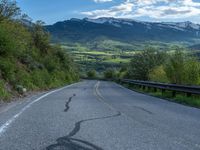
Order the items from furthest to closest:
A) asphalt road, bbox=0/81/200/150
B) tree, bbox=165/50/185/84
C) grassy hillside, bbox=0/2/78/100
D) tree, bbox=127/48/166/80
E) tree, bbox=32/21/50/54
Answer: tree, bbox=127/48/166/80
tree, bbox=32/21/50/54
tree, bbox=165/50/185/84
grassy hillside, bbox=0/2/78/100
asphalt road, bbox=0/81/200/150

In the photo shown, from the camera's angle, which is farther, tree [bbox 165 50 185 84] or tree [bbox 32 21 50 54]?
tree [bbox 32 21 50 54]

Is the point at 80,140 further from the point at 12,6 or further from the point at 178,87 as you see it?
the point at 12,6

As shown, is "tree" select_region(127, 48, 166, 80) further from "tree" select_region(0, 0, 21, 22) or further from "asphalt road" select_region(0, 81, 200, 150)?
"asphalt road" select_region(0, 81, 200, 150)

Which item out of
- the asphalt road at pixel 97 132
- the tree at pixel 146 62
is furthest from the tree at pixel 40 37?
the asphalt road at pixel 97 132

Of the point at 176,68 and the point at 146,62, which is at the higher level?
the point at 176,68

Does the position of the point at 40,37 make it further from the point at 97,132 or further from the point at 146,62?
the point at 97,132

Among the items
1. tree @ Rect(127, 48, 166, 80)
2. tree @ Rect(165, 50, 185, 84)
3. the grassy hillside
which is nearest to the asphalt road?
the grassy hillside

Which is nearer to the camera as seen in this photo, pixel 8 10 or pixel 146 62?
pixel 8 10

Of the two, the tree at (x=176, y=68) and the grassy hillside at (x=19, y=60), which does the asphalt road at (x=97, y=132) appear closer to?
the grassy hillside at (x=19, y=60)

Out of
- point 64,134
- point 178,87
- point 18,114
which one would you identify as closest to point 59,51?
point 178,87

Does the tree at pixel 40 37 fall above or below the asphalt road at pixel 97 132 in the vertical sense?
above

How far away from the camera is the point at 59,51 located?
67.6 metres

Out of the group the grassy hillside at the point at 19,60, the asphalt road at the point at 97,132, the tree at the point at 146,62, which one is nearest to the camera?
the asphalt road at the point at 97,132

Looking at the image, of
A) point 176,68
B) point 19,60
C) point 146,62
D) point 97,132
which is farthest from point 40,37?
point 97,132
